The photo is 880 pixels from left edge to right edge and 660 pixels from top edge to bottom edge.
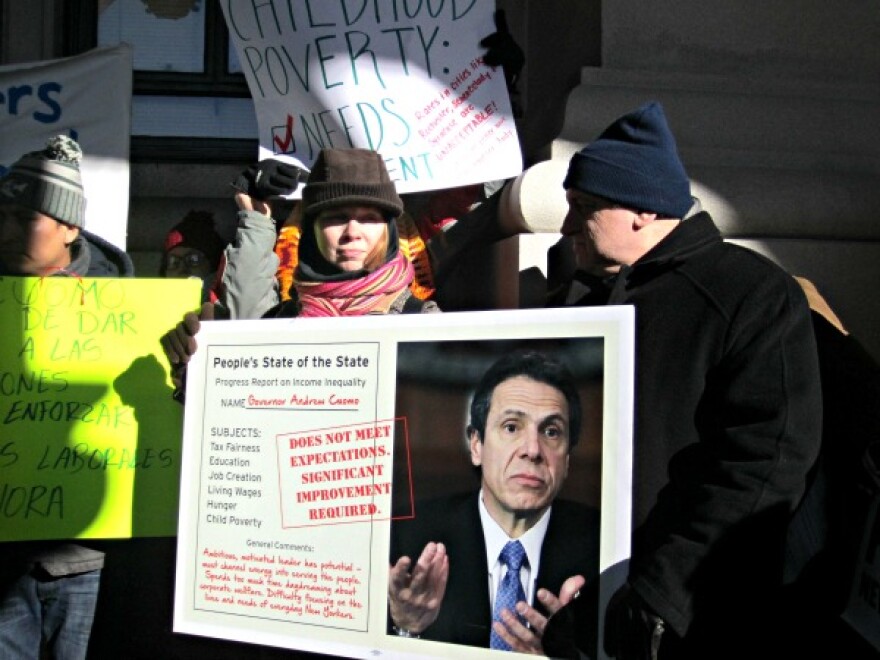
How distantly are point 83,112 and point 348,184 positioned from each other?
8.38 ft

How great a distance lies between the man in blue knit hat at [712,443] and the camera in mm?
2490

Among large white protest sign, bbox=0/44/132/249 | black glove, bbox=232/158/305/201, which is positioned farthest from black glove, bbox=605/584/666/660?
large white protest sign, bbox=0/44/132/249

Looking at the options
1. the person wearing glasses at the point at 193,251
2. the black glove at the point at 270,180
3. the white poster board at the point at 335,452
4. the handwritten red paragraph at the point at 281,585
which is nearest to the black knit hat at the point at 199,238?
the person wearing glasses at the point at 193,251

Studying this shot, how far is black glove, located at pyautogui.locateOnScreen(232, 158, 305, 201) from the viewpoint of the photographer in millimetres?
3604

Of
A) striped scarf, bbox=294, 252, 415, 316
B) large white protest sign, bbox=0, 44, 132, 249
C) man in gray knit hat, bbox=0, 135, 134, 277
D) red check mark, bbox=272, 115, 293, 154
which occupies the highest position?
large white protest sign, bbox=0, 44, 132, 249

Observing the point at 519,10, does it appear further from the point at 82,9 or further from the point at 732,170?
the point at 82,9

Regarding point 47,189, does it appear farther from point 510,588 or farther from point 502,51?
point 510,588

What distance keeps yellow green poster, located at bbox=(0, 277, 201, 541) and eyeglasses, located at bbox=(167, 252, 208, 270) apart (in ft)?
4.12

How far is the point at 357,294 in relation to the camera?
10.4ft

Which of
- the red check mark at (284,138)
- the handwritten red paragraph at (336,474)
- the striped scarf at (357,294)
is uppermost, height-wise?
the red check mark at (284,138)

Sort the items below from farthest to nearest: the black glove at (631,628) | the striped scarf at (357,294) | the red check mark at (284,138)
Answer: the red check mark at (284,138) → the striped scarf at (357,294) → the black glove at (631,628)

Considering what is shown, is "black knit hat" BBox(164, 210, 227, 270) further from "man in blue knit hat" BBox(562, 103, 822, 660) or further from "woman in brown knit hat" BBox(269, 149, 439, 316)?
"man in blue knit hat" BBox(562, 103, 822, 660)

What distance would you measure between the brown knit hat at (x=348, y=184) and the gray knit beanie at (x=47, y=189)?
2.68ft

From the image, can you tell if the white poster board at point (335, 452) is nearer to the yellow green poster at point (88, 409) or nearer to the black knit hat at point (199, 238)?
the yellow green poster at point (88, 409)
